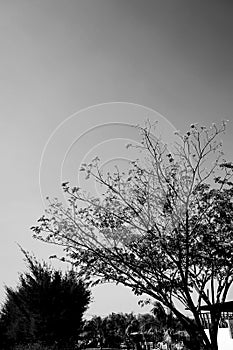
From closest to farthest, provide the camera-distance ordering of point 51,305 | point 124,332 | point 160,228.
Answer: point 160,228
point 51,305
point 124,332

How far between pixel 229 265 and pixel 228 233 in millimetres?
919

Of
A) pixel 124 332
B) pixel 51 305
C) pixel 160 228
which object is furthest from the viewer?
pixel 124 332

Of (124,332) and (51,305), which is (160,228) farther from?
(124,332)

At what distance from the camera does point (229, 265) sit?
945 cm

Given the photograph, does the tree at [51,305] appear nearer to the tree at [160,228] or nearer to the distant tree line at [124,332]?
the tree at [160,228]

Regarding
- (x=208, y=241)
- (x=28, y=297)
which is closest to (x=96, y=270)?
(x=208, y=241)

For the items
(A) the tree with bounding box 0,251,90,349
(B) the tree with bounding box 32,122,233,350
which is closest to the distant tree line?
(A) the tree with bounding box 0,251,90,349

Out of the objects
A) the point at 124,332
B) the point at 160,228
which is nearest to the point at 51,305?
the point at 160,228

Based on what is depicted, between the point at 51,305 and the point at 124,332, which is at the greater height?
the point at 124,332

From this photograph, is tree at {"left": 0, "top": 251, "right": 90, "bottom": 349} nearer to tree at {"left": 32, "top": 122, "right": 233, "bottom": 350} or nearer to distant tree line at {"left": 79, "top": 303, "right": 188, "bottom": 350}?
tree at {"left": 32, "top": 122, "right": 233, "bottom": 350}

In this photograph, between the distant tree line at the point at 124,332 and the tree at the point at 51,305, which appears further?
the distant tree line at the point at 124,332

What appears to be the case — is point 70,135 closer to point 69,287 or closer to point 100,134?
point 100,134

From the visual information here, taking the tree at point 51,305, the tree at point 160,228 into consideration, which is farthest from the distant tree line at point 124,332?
the tree at point 160,228

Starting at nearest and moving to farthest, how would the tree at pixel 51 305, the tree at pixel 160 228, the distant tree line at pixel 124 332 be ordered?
the tree at pixel 160 228
the tree at pixel 51 305
the distant tree line at pixel 124 332
